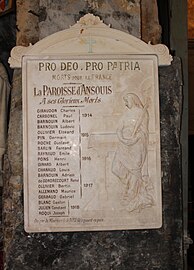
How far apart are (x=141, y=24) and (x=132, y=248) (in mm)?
1277

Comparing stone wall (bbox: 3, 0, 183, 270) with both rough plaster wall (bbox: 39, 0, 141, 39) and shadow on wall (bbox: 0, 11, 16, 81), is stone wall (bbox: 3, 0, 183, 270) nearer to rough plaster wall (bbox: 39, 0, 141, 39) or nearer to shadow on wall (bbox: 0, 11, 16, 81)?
rough plaster wall (bbox: 39, 0, 141, 39)

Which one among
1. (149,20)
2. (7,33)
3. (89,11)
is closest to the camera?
(89,11)

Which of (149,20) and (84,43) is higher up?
(149,20)

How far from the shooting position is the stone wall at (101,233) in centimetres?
226

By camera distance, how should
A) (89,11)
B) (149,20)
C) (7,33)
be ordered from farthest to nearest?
(7,33) < (149,20) < (89,11)

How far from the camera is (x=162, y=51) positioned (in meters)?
2.30

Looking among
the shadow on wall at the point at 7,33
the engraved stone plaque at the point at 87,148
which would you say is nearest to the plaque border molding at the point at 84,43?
the engraved stone plaque at the point at 87,148

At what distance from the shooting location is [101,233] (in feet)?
7.44

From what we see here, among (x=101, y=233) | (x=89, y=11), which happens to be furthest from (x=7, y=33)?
(x=101, y=233)

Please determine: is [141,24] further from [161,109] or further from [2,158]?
[2,158]

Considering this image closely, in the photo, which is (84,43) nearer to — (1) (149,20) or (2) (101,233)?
(1) (149,20)

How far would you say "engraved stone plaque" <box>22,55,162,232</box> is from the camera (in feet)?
7.34

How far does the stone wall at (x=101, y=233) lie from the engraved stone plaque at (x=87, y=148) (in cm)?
7

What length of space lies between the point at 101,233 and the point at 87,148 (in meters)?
0.45
